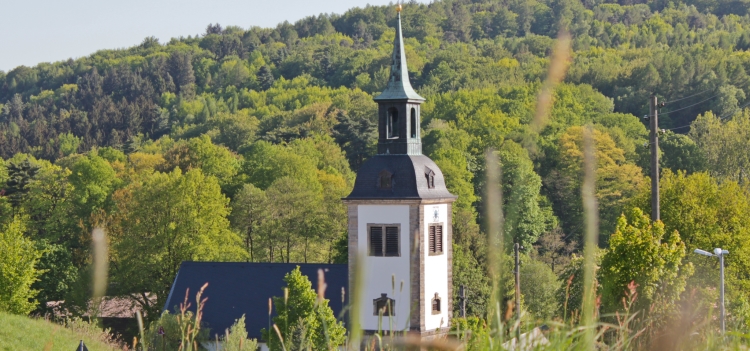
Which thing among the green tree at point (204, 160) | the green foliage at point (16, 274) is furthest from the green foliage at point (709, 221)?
the green tree at point (204, 160)

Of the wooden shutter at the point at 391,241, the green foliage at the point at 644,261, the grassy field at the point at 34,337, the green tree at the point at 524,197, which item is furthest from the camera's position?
the green tree at the point at 524,197

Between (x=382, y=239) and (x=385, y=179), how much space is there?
1754 millimetres

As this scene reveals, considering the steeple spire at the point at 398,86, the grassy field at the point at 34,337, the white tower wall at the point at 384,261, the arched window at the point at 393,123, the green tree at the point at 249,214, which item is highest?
the steeple spire at the point at 398,86

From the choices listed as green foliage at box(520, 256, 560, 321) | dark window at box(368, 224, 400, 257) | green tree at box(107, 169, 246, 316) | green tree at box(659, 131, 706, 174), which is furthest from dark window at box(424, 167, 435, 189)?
green tree at box(659, 131, 706, 174)

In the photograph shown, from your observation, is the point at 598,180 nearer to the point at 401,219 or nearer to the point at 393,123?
the point at 393,123

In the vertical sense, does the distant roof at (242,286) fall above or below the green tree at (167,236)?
below

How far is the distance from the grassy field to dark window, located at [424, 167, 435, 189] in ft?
38.4

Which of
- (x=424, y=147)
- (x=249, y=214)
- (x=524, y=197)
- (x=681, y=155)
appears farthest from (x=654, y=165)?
(x=424, y=147)

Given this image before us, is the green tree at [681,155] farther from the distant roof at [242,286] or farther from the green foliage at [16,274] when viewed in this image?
the green foliage at [16,274]

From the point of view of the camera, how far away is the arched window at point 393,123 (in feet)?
113

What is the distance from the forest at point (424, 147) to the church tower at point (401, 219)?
14.6 feet

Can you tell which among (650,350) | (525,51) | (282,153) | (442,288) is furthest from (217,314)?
(525,51)

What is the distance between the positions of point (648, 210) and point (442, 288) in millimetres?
13534

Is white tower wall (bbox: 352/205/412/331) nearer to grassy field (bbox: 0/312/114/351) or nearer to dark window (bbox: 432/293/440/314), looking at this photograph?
dark window (bbox: 432/293/440/314)
